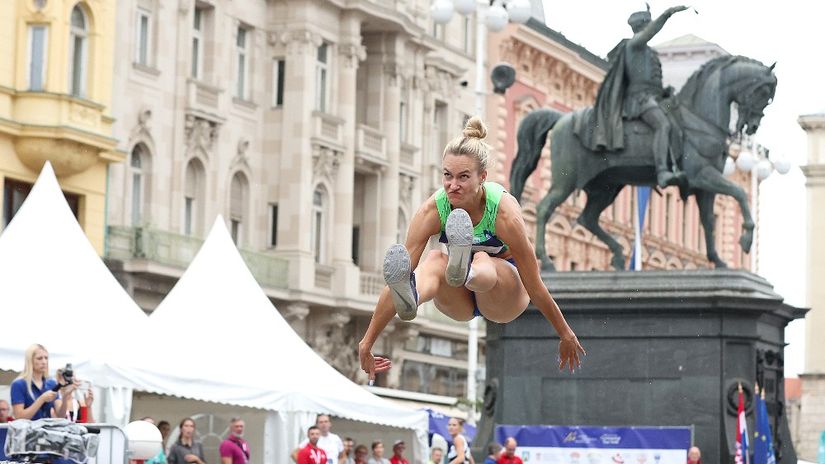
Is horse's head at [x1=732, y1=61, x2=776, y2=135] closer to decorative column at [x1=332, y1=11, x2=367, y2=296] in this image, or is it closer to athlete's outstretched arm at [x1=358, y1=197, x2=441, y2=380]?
athlete's outstretched arm at [x1=358, y1=197, x2=441, y2=380]

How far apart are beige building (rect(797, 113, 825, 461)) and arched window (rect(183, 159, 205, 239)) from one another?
45.4m

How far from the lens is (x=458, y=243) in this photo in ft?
36.0

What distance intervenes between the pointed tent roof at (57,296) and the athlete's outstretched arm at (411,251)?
9.98m

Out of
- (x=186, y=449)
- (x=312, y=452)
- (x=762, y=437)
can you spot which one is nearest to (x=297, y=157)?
(x=762, y=437)

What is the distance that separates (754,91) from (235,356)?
26.1ft

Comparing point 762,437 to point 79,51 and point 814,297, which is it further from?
point 814,297

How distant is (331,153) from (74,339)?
91.3ft

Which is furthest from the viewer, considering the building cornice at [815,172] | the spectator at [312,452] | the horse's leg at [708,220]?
the building cornice at [815,172]

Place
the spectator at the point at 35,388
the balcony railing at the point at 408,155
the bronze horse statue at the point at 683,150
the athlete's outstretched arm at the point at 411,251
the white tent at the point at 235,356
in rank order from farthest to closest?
1. the balcony railing at the point at 408,155
2. the bronze horse statue at the point at 683,150
3. the white tent at the point at 235,356
4. the spectator at the point at 35,388
5. the athlete's outstretched arm at the point at 411,251

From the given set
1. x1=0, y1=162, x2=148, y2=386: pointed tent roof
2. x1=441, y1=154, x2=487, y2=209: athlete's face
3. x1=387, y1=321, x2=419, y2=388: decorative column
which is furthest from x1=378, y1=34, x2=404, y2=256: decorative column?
x1=441, y1=154, x2=487, y2=209: athlete's face

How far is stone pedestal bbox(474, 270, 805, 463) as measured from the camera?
2706cm

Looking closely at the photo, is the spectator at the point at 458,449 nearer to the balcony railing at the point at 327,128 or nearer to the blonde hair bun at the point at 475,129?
the blonde hair bun at the point at 475,129

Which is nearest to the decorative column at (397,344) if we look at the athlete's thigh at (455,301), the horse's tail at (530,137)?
the horse's tail at (530,137)

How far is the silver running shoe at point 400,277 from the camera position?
1104 centimetres
